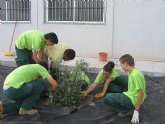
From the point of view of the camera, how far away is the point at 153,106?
5152 millimetres

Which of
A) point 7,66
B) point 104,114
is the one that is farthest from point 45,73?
point 7,66

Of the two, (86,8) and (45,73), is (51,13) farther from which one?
(45,73)

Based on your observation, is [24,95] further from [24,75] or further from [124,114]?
[124,114]

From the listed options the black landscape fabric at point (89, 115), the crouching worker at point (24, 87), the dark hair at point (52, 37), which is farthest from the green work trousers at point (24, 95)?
the dark hair at point (52, 37)

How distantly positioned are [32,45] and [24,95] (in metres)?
1.23

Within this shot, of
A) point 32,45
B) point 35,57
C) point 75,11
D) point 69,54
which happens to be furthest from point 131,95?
point 75,11

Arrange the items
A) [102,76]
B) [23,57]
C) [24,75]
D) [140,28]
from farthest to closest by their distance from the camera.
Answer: [140,28] < [23,57] < [102,76] < [24,75]

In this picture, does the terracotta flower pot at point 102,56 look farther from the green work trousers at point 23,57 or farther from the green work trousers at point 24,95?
the green work trousers at point 24,95

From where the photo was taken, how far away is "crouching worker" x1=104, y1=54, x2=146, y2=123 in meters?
4.52

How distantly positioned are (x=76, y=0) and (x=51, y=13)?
31.2 inches

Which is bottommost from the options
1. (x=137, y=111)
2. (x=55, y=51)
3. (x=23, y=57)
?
(x=137, y=111)

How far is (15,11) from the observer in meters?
9.73

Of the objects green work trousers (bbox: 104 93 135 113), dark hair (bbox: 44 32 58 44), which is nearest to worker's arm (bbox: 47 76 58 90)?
green work trousers (bbox: 104 93 135 113)

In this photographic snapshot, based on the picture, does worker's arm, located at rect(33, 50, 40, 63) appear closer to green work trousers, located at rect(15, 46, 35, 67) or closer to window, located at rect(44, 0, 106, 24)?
green work trousers, located at rect(15, 46, 35, 67)
